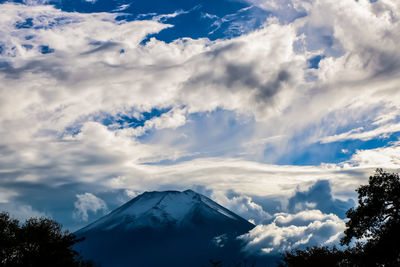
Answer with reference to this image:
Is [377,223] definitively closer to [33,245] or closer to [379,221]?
[379,221]

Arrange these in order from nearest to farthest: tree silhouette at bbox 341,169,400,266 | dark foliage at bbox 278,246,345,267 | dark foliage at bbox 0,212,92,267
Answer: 1. tree silhouette at bbox 341,169,400,266
2. dark foliage at bbox 0,212,92,267
3. dark foliage at bbox 278,246,345,267

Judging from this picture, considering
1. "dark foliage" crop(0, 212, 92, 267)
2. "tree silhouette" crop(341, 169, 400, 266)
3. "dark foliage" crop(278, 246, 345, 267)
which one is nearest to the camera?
"tree silhouette" crop(341, 169, 400, 266)

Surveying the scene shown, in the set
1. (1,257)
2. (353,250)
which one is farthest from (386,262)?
(1,257)

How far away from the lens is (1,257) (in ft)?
194

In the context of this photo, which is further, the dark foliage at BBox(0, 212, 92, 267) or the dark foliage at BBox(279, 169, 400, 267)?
the dark foliage at BBox(0, 212, 92, 267)

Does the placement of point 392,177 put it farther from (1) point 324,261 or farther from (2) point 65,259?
(2) point 65,259

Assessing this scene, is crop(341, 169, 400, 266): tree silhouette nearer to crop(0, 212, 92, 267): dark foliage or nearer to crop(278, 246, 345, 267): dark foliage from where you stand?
crop(278, 246, 345, 267): dark foliage

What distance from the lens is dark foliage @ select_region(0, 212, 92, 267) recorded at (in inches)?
2213

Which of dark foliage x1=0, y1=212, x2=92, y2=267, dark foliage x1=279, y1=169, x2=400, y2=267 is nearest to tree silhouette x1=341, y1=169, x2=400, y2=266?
dark foliage x1=279, y1=169, x2=400, y2=267

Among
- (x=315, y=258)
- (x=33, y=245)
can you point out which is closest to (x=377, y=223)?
(x=315, y=258)

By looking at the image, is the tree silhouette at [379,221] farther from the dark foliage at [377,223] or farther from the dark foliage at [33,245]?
the dark foliage at [33,245]

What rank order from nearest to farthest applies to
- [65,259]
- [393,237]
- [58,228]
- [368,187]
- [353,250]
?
[393,237], [368,187], [353,250], [65,259], [58,228]

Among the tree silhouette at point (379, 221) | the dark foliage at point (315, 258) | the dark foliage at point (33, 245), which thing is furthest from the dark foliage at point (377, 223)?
the dark foliage at point (33, 245)

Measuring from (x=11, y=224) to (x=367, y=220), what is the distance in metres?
60.5
